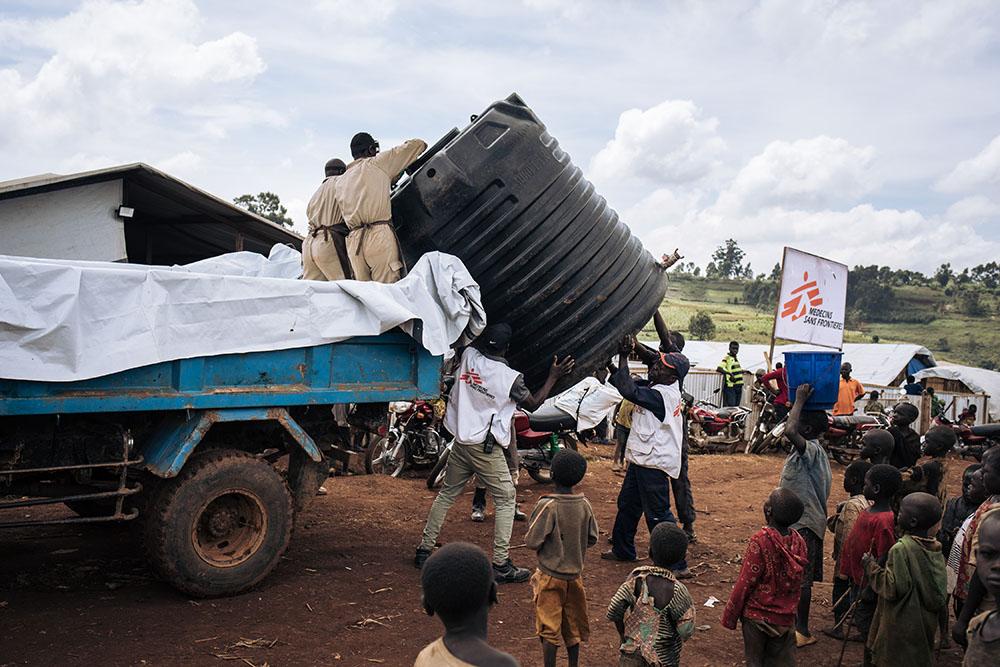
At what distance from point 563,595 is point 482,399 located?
1913 millimetres

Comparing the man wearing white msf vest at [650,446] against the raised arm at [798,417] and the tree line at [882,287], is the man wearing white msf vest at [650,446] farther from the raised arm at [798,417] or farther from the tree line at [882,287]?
the tree line at [882,287]

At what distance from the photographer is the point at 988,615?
9.48 ft

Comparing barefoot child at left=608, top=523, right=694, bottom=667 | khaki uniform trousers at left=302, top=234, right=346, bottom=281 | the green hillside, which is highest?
the green hillside

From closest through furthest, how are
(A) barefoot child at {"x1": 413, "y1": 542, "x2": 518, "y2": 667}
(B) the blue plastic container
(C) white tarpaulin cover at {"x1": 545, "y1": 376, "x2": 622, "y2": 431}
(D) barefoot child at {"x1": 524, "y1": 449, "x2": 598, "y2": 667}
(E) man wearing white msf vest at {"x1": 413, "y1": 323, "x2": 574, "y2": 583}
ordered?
(A) barefoot child at {"x1": 413, "y1": 542, "x2": 518, "y2": 667} < (D) barefoot child at {"x1": 524, "y1": 449, "x2": 598, "y2": 667} < (B) the blue plastic container < (E) man wearing white msf vest at {"x1": 413, "y1": 323, "x2": 574, "y2": 583} < (C) white tarpaulin cover at {"x1": 545, "y1": 376, "x2": 622, "y2": 431}

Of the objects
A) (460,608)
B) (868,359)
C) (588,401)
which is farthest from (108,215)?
(868,359)

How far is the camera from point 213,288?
15.7 feet

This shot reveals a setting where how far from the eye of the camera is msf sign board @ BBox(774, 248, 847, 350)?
1147 cm

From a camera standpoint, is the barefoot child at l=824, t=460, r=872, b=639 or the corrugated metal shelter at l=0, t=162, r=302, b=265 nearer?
the barefoot child at l=824, t=460, r=872, b=639

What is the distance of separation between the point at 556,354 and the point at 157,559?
287cm

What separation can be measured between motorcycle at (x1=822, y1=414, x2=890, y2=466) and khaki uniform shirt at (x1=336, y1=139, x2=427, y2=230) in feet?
35.3

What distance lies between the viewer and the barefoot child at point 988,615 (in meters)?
2.82

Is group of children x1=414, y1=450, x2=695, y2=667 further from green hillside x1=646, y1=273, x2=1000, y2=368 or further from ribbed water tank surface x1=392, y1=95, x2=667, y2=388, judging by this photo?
green hillside x1=646, y1=273, x2=1000, y2=368

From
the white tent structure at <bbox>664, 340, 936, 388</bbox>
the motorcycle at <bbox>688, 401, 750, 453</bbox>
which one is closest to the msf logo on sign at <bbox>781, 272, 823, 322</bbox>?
the motorcycle at <bbox>688, 401, 750, 453</bbox>

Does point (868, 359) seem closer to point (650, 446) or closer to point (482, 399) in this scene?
point (650, 446)
